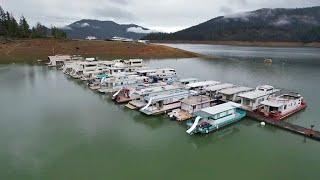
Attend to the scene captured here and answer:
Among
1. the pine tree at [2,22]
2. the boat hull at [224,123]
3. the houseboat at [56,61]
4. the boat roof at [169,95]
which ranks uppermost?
the pine tree at [2,22]

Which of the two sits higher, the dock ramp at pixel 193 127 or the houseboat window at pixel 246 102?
the houseboat window at pixel 246 102

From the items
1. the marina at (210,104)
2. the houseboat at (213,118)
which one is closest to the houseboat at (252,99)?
the marina at (210,104)

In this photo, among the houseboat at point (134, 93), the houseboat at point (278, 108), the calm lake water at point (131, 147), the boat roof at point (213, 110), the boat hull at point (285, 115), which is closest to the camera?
the calm lake water at point (131, 147)

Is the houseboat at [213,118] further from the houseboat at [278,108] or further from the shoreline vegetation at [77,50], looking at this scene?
the shoreline vegetation at [77,50]

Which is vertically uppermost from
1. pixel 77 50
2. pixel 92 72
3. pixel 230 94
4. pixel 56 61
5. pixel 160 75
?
pixel 77 50

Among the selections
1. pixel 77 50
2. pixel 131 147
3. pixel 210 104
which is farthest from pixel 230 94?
pixel 77 50

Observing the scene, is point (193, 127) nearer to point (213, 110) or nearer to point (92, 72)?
point (213, 110)
